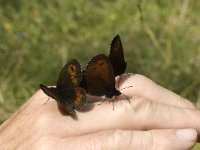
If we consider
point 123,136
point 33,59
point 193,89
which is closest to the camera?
point 123,136

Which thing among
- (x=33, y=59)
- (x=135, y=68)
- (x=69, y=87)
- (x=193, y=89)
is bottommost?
(x=193, y=89)

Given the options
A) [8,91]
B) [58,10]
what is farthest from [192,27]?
[8,91]

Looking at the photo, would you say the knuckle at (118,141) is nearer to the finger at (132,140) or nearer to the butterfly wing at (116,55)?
the finger at (132,140)

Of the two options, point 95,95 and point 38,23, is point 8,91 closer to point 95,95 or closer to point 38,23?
point 38,23

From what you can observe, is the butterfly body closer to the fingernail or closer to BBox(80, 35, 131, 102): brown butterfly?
BBox(80, 35, 131, 102): brown butterfly

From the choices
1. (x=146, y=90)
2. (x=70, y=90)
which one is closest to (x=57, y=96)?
(x=70, y=90)

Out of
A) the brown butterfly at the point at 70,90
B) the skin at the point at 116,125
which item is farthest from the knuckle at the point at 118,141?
the brown butterfly at the point at 70,90

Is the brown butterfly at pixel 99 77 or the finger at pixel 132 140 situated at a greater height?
the brown butterfly at pixel 99 77
